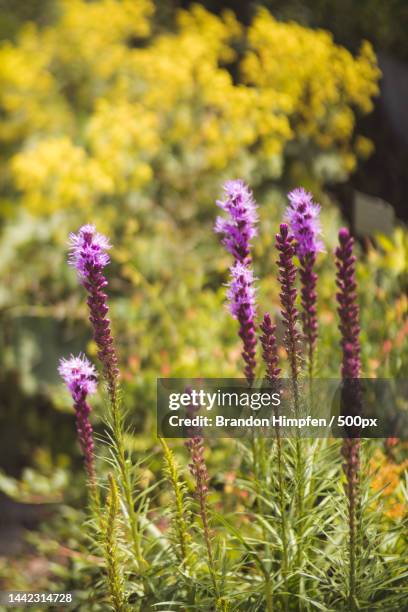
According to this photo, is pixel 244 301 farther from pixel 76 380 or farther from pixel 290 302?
pixel 76 380

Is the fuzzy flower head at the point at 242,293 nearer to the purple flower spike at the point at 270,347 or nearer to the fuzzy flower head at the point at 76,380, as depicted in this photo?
the purple flower spike at the point at 270,347

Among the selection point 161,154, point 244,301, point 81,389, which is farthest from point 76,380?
point 161,154

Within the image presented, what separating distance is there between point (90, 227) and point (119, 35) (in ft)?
10.3

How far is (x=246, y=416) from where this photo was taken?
1.39 meters

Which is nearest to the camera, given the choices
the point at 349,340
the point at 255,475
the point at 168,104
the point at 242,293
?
the point at 349,340

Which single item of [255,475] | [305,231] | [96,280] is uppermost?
[305,231]

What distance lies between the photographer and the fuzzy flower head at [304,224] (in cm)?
117

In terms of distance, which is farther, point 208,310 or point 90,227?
point 208,310

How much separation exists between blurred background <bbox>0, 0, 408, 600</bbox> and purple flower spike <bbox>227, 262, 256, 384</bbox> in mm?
1555

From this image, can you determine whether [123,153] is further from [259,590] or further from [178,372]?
[259,590]

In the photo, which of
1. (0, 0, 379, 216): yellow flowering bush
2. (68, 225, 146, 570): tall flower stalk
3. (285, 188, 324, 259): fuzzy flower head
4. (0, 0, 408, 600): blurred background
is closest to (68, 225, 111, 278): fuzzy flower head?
(68, 225, 146, 570): tall flower stalk

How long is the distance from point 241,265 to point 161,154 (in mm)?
2510

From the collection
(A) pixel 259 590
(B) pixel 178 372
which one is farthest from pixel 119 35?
→ (A) pixel 259 590

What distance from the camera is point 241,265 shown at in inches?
45.2
